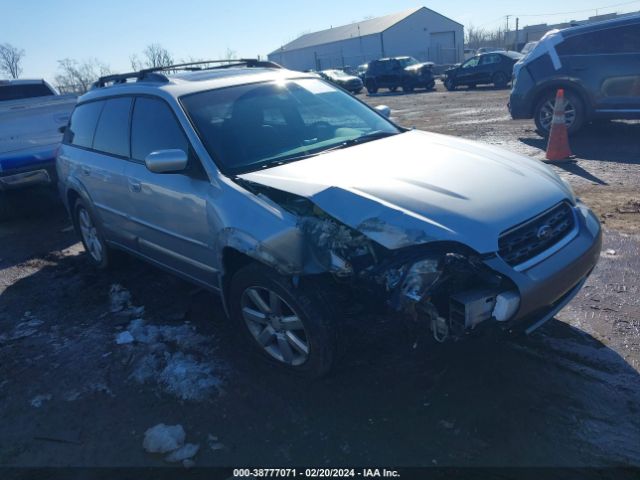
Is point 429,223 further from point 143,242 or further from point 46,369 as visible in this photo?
point 46,369

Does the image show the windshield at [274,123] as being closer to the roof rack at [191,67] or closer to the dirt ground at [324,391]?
the roof rack at [191,67]

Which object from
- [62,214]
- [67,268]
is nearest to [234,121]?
[67,268]

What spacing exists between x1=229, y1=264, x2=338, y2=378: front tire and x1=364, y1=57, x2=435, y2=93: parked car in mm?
24618

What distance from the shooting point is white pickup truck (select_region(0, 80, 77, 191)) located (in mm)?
6910

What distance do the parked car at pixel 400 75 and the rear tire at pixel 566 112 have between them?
1738cm

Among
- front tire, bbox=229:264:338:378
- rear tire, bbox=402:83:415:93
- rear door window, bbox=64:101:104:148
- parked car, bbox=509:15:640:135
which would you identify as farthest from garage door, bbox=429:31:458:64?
front tire, bbox=229:264:338:378

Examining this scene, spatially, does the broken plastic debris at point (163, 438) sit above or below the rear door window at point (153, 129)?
below

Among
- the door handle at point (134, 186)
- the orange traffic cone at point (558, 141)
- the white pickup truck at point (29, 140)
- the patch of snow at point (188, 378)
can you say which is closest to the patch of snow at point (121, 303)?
the patch of snow at point (188, 378)

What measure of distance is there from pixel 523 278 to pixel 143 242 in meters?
2.98

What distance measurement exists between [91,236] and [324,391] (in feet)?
11.2

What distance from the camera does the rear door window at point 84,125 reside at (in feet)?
15.6

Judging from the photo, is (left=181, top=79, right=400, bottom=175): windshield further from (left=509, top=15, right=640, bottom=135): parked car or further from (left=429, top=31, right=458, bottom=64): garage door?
(left=429, top=31, right=458, bottom=64): garage door

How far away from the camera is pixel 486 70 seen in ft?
73.0

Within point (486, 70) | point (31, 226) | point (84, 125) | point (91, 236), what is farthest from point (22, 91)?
point (486, 70)
